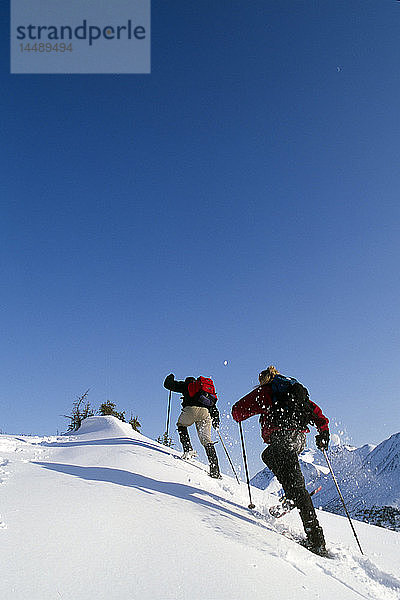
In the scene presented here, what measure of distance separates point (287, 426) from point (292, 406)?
27 cm

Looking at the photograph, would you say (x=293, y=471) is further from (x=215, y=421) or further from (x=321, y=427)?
(x=215, y=421)

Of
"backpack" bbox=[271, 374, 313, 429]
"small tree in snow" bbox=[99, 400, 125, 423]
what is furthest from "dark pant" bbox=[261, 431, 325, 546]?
"small tree in snow" bbox=[99, 400, 125, 423]

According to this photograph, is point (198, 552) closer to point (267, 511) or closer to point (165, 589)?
point (165, 589)

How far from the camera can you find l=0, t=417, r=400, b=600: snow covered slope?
7.85 feet

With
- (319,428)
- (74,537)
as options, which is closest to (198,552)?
(74,537)

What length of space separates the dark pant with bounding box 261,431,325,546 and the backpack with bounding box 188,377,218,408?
3647 millimetres

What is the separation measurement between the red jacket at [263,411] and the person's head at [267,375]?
125 mm

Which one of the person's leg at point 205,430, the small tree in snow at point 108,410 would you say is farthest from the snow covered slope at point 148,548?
the small tree in snow at point 108,410

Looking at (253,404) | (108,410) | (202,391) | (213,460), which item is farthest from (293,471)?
(108,410)

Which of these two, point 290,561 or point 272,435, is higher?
point 272,435

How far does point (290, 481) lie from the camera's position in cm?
478

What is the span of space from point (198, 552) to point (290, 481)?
6.88ft

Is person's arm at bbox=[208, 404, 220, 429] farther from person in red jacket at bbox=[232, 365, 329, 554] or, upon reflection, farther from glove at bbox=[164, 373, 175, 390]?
person in red jacket at bbox=[232, 365, 329, 554]

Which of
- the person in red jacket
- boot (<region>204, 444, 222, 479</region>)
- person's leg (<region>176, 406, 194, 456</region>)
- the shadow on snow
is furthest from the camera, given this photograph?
person's leg (<region>176, 406, 194, 456</region>)
